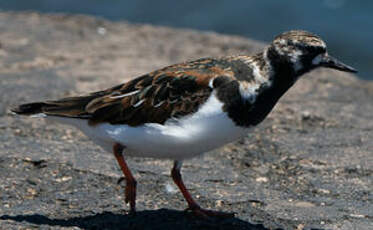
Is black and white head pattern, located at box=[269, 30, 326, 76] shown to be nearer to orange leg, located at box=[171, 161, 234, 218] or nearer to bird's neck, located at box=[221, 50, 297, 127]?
bird's neck, located at box=[221, 50, 297, 127]

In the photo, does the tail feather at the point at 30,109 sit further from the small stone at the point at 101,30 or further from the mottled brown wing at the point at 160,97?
the small stone at the point at 101,30

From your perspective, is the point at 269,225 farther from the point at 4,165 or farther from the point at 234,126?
the point at 4,165

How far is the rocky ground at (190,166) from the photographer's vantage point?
15.4 ft

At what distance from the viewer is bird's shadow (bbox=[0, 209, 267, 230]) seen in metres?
4.48

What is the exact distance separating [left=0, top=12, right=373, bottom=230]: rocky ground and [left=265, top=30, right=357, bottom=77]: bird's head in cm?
107

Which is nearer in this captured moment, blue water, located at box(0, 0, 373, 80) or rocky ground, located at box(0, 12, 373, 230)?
rocky ground, located at box(0, 12, 373, 230)

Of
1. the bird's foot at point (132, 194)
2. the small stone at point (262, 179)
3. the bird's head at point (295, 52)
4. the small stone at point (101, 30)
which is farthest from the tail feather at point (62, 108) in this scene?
the small stone at point (101, 30)

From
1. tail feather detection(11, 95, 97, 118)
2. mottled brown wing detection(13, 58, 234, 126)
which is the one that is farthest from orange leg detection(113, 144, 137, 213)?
tail feather detection(11, 95, 97, 118)

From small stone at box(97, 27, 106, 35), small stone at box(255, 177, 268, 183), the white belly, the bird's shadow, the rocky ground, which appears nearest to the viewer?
the white belly

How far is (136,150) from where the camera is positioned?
4527 mm

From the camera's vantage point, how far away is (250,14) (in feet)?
47.7

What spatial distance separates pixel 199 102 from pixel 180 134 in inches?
8.9

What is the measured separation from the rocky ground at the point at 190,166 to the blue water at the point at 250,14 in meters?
5.48

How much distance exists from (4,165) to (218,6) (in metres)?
10.3
